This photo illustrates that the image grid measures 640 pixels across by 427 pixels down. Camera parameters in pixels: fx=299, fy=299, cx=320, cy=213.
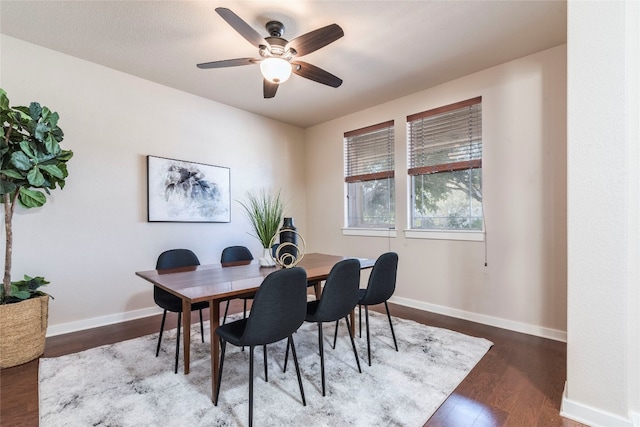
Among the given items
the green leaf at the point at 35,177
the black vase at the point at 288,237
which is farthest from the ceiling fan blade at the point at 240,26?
the green leaf at the point at 35,177

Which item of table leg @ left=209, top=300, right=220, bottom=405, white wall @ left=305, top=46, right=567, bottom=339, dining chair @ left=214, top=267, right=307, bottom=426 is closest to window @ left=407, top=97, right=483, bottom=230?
white wall @ left=305, top=46, right=567, bottom=339

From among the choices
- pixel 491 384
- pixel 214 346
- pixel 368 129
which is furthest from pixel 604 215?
pixel 368 129

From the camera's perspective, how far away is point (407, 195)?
3.81 metres

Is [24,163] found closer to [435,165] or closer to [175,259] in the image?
[175,259]

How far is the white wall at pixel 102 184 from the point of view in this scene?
274 centimetres

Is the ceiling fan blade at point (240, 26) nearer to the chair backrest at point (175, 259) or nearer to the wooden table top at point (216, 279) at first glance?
the wooden table top at point (216, 279)

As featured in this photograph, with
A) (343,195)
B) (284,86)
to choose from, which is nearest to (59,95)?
(284,86)

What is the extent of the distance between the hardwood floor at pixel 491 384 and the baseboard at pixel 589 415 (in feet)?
0.13

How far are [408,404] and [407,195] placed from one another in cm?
252

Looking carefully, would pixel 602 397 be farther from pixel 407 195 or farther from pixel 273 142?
pixel 273 142

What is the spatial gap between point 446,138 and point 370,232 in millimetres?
1562

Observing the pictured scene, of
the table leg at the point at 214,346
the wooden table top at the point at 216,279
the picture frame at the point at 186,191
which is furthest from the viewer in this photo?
the picture frame at the point at 186,191

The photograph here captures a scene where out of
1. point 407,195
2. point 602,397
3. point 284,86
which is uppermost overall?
point 284,86

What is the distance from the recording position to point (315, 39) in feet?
6.68
